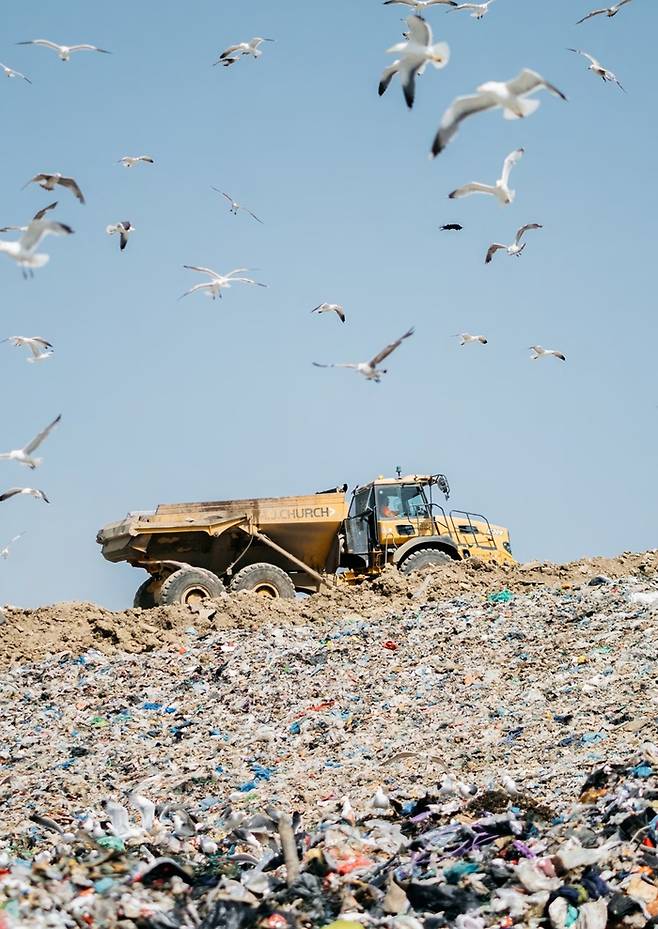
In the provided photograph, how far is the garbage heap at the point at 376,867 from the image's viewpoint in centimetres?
489

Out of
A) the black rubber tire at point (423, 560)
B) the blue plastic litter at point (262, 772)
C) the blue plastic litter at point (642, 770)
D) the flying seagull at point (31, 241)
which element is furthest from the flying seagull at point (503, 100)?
the black rubber tire at point (423, 560)

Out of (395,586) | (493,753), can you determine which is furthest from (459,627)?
(493,753)

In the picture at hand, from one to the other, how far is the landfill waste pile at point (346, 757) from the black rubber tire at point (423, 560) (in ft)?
2.43

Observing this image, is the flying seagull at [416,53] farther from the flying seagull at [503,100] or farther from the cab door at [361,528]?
the cab door at [361,528]

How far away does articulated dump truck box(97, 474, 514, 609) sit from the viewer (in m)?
16.0

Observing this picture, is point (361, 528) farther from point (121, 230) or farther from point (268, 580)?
point (121, 230)

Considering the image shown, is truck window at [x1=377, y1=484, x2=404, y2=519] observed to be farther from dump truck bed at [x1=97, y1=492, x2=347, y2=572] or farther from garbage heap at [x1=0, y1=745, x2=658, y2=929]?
garbage heap at [x1=0, y1=745, x2=658, y2=929]

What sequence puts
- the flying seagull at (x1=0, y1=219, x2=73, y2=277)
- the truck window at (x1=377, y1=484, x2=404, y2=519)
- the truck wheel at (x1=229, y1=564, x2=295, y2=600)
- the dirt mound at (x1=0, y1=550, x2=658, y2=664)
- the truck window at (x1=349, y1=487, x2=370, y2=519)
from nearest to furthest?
Result: the flying seagull at (x1=0, y1=219, x2=73, y2=277)
the dirt mound at (x1=0, y1=550, x2=658, y2=664)
the truck wheel at (x1=229, y1=564, x2=295, y2=600)
the truck window at (x1=377, y1=484, x2=404, y2=519)
the truck window at (x1=349, y1=487, x2=370, y2=519)

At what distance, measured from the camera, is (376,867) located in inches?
221

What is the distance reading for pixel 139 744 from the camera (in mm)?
9648

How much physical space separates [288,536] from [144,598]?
7.55 ft

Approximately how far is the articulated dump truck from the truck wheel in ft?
0.04

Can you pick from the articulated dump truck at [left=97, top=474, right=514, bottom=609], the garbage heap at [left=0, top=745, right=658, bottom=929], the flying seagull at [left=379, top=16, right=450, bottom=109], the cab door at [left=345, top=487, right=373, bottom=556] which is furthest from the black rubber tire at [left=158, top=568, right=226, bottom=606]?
the flying seagull at [left=379, top=16, right=450, bottom=109]

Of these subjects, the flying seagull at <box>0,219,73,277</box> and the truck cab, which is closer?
the flying seagull at <box>0,219,73,277</box>
